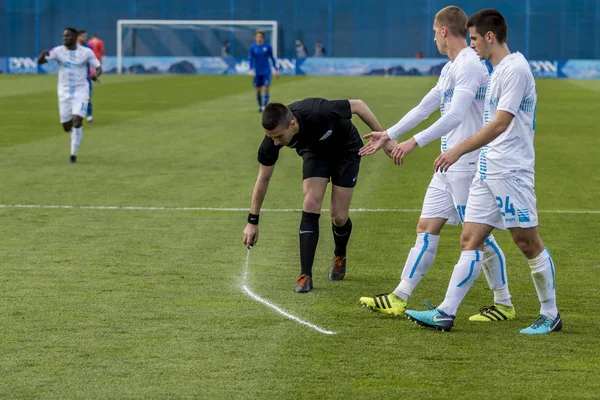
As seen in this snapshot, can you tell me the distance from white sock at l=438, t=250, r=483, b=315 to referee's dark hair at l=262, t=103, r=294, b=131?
152 cm

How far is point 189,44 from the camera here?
62.1 m

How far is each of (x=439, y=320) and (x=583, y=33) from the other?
5954 cm

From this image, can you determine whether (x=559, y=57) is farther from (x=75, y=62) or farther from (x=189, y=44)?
(x=75, y=62)

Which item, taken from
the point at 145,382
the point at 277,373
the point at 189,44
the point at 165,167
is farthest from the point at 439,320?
the point at 189,44

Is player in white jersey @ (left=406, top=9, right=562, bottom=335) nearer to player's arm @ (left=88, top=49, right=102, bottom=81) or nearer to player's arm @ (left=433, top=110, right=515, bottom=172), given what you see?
player's arm @ (left=433, top=110, right=515, bottom=172)

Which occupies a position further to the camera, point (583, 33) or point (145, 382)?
point (583, 33)

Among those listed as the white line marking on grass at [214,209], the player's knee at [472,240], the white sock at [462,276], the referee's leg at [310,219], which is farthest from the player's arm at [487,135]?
the white line marking on grass at [214,209]

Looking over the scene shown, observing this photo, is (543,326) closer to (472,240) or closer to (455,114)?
(472,240)

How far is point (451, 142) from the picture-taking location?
7.46 m

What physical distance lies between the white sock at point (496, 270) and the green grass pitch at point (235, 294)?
0.70 feet

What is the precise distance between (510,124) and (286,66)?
51534 mm

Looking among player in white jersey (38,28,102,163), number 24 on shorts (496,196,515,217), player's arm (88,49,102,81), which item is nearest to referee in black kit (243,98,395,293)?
number 24 on shorts (496,196,515,217)

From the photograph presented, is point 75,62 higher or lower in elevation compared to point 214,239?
higher

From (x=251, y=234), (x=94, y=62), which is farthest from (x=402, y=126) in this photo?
(x=94, y=62)
